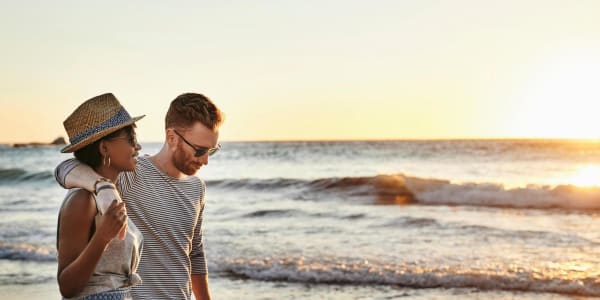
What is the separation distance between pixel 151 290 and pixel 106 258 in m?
0.75

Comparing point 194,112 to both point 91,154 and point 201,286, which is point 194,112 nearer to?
point 91,154

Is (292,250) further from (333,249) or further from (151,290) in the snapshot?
(151,290)

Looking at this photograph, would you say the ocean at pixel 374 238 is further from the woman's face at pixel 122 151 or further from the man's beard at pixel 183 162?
the woman's face at pixel 122 151

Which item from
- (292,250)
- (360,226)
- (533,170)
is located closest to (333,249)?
(292,250)

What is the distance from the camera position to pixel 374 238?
14070mm

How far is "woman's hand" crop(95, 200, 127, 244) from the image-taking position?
2.62m

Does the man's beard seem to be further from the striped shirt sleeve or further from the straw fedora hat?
the straw fedora hat

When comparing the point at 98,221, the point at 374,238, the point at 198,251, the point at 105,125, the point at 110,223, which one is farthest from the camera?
the point at 374,238

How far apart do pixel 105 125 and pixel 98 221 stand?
0.35m

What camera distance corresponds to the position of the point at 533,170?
34156 millimetres

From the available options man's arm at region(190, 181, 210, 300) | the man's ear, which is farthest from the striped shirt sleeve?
the man's ear

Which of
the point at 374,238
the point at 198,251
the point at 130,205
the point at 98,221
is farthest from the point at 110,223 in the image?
the point at 374,238

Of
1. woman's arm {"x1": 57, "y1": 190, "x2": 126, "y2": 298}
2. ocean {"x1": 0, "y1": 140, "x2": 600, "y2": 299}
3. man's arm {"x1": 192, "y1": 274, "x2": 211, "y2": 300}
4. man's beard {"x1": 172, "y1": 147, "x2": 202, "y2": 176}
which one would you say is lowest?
ocean {"x1": 0, "y1": 140, "x2": 600, "y2": 299}

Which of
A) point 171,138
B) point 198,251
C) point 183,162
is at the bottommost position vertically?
point 198,251
